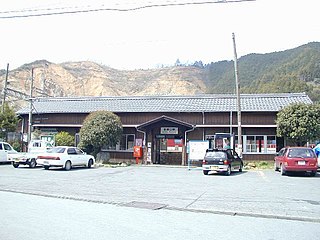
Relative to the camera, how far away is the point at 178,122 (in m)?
30.2

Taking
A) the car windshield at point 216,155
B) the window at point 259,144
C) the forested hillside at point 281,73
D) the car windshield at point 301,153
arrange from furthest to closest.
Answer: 1. the forested hillside at point 281,73
2. the window at point 259,144
3. the car windshield at point 216,155
4. the car windshield at point 301,153

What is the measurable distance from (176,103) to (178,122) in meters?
4.25

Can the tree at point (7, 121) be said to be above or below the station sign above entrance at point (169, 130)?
above

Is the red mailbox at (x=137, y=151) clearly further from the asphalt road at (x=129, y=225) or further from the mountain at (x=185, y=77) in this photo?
the mountain at (x=185, y=77)

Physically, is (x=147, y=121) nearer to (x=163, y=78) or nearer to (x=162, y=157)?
(x=162, y=157)

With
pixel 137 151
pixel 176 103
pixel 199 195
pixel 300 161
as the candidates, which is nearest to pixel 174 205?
pixel 199 195

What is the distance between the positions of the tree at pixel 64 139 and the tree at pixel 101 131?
2471 millimetres

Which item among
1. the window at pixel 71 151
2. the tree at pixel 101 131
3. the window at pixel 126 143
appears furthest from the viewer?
the window at pixel 126 143

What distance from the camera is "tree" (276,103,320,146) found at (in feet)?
85.5

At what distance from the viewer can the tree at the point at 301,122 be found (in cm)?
2605

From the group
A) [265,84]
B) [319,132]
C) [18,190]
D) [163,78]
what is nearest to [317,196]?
[18,190]

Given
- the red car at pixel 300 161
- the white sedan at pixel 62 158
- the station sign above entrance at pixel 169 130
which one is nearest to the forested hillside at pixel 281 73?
the station sign above entrance at pixel 169 130

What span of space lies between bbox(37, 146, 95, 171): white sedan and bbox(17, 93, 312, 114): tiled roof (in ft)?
27.3

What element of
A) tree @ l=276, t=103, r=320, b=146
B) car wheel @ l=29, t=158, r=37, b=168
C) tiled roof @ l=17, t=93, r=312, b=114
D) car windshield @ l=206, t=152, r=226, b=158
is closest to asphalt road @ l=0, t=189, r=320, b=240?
car windshield @ l=206, t=152, r=226, b=158
